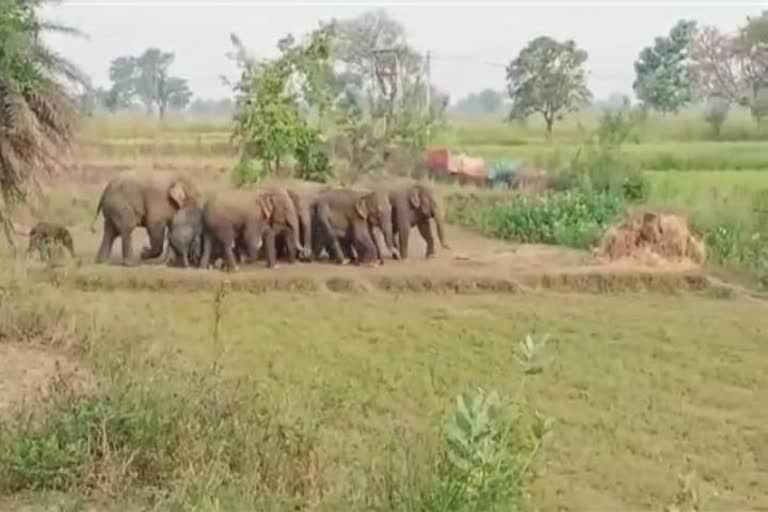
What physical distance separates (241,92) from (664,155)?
13823 mm

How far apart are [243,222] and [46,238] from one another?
2080mm

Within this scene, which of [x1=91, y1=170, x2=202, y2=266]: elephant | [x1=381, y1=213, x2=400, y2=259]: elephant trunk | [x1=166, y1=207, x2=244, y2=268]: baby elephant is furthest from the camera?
[x1=381, y1=213, x2=400, y2=259]: elephant trunk

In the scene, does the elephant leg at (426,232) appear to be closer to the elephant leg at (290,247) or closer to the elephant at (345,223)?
the elephant at (345,223)

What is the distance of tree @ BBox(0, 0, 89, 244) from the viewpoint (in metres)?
9.52

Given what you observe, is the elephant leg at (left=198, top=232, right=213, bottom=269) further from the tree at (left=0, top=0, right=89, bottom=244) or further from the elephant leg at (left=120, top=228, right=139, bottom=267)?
the tree at (left=0, top=0, right=89, bottom=244)

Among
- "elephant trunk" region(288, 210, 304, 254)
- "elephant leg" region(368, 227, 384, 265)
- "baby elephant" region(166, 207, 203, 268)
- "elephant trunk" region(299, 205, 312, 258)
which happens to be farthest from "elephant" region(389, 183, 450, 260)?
"baby elephant" region(166, 207, 203, 268)

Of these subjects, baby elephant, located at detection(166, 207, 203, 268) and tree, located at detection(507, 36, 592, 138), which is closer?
baby elephant, located at detection(166, 207, 203, 268)

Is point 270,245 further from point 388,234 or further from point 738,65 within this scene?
point 738,65

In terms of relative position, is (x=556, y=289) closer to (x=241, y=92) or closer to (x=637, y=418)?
(x=637, y=418)

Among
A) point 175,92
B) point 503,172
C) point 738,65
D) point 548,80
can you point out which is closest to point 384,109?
point 503,172

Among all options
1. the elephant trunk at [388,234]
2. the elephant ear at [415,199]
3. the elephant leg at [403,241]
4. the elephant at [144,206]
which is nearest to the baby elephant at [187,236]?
the elephant at [144,206]

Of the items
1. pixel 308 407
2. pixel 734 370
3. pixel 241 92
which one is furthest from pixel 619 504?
pixel 241 92

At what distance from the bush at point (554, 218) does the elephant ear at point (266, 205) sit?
4.32 m

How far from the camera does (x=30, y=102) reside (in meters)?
9.81
